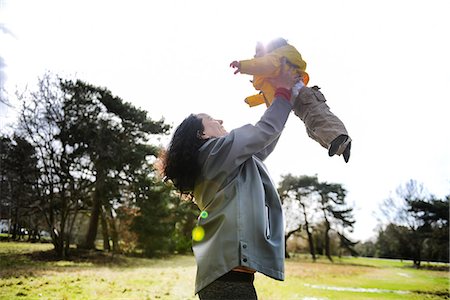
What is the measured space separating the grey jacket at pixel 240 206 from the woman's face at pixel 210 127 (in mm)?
94

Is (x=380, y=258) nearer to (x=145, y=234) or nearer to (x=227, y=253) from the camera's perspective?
(x=145, y=234)

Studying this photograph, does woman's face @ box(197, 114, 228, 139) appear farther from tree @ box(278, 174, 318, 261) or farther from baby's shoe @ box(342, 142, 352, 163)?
tree @ box(278, 174, 318, 261)

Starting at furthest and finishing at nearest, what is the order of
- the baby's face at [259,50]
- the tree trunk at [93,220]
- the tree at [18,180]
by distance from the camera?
the tree trunk at [93,220] → the tree at [18,180] → the baby's face at [259,50]

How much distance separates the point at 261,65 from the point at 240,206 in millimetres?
608

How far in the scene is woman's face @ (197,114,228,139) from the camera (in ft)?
4.40

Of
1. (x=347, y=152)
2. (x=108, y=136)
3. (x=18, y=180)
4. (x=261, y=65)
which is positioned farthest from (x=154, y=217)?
(x=347, y=152)

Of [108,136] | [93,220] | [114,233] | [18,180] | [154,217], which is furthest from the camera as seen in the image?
[93,220]

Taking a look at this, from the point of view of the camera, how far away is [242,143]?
1145mm

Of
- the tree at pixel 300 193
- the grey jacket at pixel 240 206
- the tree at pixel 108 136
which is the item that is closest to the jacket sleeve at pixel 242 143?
the grey jacket at pixel 240 206

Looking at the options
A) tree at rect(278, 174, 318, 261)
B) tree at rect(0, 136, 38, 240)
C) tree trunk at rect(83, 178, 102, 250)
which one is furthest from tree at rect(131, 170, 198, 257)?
tree at rect(278, 174, 318, 261)

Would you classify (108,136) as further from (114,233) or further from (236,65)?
(236,65)

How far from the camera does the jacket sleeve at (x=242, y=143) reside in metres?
1.14

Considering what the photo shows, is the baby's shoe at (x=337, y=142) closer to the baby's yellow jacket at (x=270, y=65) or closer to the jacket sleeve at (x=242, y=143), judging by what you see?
the jacket sleeve at (x=242, y=143)

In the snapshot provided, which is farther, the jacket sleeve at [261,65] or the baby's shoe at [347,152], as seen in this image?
the jacket sleeve at [261,65]
